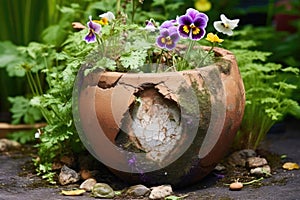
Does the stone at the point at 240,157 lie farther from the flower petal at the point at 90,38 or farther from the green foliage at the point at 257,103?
the flower petal at the point at 90,38

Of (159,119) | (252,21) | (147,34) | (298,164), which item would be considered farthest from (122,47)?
(252,21)

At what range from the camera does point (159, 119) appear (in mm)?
2689

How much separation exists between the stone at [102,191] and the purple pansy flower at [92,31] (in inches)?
25.4

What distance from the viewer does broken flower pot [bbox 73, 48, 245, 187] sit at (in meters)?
2.68

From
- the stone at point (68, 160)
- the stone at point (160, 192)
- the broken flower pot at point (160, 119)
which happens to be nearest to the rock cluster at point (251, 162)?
the broken flower pot at point (160, 119)

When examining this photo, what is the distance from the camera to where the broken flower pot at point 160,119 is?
268cm

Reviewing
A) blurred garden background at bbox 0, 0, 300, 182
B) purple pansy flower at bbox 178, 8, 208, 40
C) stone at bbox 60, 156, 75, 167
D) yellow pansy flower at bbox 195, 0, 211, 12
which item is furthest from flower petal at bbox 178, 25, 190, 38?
yellow pansy flower at bbox 195, 0, 211, 12

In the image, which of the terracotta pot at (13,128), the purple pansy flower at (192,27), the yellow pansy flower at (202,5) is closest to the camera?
the purple pansy flower at (192,27)

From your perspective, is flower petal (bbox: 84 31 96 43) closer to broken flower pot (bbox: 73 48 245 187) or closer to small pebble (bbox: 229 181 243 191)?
broken flower pot (bbox: 73 48 245 187)

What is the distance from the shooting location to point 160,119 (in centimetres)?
269

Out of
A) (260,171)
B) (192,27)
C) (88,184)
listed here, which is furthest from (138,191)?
(192,27)

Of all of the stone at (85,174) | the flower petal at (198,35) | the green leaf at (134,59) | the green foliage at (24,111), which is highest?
the flower petal at (198,35)

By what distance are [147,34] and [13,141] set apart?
118 centimetres

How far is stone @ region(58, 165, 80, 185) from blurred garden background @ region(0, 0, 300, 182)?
154mm
